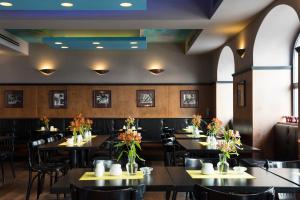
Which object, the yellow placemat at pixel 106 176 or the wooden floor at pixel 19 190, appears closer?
the yellow placemat at pixel 106 176

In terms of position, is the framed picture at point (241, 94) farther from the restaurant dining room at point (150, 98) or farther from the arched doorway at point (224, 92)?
Result: the arched doorway at point (224, 92)

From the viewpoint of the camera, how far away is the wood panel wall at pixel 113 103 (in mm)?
Answer: 12219

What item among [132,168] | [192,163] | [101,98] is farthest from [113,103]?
[132,168]

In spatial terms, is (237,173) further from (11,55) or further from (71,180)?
(11,55)

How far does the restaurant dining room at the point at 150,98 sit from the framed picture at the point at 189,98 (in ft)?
0.10

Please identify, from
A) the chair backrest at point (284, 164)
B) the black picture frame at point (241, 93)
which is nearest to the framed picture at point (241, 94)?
the black picture frame at point (241, 93)

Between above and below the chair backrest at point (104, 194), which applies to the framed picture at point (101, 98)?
above

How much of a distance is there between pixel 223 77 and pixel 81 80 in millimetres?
4286

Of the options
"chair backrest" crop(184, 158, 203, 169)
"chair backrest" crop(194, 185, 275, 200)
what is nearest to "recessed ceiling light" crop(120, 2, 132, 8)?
"chair backrest" crop(184, 158, 203, 169)

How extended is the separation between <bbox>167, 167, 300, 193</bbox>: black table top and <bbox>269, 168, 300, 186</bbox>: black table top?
0.29 feet

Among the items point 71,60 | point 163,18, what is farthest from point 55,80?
point 163,18

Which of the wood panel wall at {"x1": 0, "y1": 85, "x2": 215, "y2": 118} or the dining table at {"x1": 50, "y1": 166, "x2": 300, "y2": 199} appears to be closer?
the dining table at {"x1": 50, "y1": 166, "x2": 300, "y2": 199}

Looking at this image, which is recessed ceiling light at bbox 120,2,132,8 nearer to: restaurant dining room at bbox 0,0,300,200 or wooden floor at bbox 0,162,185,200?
restaurant dining room at bbox 0,0,300,200

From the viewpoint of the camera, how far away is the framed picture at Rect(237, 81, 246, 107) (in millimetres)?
8312
